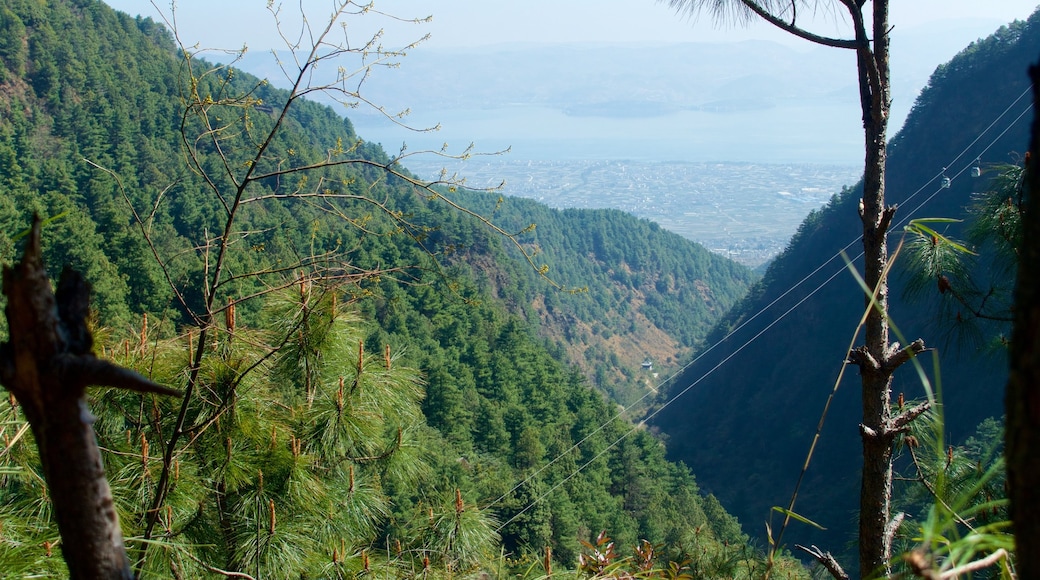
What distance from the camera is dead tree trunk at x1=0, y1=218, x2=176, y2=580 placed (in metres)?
0.62

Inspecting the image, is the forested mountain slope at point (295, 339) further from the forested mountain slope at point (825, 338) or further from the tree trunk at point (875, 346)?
the forested mountain slope at point (825, 338)

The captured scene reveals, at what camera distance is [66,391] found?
649mm

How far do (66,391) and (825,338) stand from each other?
37560 mm

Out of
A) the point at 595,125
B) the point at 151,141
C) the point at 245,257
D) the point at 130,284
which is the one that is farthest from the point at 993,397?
the point at 595,125

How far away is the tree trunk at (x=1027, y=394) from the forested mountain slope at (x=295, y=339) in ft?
3.45

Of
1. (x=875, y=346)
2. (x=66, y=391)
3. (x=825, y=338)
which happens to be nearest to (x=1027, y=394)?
(x=66, y=391)

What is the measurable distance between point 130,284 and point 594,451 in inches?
533

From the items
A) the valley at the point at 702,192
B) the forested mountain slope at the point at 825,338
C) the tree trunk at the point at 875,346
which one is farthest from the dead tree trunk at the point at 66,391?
the valley at the point at 702,192

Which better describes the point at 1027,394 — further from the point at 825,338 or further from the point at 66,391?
the point at 825,338

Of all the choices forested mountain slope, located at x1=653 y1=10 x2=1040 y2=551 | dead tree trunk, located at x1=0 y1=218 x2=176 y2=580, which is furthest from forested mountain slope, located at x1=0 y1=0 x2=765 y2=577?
forested mountain slope, located at x1=653 y1=10 x2=1040 y2=551

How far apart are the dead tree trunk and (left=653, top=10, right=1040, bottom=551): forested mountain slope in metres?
28.1

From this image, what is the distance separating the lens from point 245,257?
16.0 meters

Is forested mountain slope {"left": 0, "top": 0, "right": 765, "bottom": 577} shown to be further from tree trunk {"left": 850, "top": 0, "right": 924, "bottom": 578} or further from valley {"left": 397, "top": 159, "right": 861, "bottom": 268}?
valley {"left": 397, "top": 159, "right": 861, "bottom": 268}

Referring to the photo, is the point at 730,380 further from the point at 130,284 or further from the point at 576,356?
the point at 130,284
